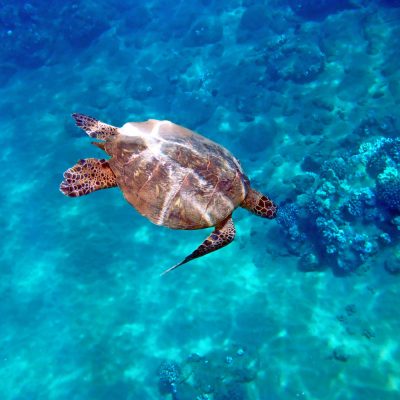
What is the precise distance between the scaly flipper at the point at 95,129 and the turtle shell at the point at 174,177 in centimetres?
65

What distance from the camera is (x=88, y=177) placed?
634 centimetres

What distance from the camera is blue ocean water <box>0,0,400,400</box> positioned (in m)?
12.6

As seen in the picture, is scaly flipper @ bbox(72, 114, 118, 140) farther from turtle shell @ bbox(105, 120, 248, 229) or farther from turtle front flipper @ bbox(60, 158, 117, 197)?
turtle shell @ bbox(105, 120, 248, 229)

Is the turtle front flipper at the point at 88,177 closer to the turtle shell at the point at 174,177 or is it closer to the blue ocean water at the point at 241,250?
the turtle shell at the point at 174,177

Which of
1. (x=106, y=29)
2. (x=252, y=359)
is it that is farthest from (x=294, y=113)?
(x=106, y=29)

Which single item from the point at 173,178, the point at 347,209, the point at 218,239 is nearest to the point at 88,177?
the point at 173,178

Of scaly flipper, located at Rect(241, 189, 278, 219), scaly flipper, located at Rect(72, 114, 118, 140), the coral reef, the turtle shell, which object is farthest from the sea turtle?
the coral reef

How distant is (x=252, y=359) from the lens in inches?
495

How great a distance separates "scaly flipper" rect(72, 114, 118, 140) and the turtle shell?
0.65 meters

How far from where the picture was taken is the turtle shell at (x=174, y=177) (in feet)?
18.3

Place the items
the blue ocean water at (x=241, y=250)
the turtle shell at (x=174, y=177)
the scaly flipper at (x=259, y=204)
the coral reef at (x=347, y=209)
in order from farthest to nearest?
the coral reef at (x=347, y=209) → the blue ocean water at (x=241, y=250) → the scaly flipper at (x=259, y=204) → the turtle shell at (x=174, y=177)

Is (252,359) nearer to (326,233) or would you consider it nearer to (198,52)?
(326,233)

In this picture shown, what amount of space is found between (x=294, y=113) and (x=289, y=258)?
30.5 feet

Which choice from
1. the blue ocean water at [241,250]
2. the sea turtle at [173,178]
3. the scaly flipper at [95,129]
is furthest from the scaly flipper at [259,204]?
the blue ocean water at [241,250]
